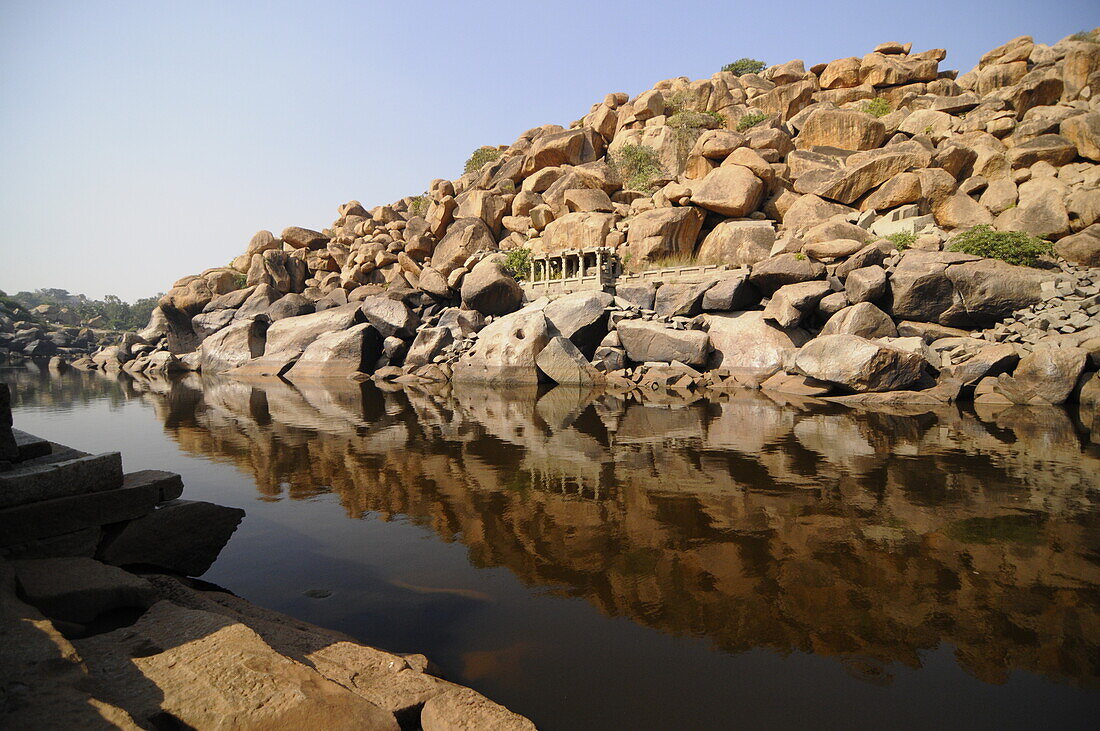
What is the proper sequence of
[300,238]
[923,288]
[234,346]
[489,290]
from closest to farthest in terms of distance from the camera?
1. [923,288]
2. [489,290]
3. [234,346]
4. [300,238]

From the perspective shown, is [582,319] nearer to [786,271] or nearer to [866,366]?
[786,271]

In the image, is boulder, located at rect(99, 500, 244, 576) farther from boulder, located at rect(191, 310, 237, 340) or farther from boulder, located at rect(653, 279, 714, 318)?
boulder, located at rect(191, 310, 237, 340)

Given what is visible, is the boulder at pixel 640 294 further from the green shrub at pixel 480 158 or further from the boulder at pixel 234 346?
the green shrub at pixel 480 158

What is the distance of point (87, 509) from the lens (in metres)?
4.46

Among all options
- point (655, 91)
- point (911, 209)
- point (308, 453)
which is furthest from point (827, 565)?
point (655, 91)

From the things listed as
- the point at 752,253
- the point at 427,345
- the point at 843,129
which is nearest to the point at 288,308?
the point at 427,345

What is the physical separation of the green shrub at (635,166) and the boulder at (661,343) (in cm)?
1773

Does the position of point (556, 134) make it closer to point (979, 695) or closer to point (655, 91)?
point (655, 91)

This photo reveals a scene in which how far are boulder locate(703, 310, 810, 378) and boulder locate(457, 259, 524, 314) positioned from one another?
11.0 m

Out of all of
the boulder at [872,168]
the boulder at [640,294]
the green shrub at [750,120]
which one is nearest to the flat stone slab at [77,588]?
the boulder at [640,294]

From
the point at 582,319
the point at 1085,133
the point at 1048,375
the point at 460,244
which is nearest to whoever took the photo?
the point at 1048,375

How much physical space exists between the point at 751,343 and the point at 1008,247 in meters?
9.62

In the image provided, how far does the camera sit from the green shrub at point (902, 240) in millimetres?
22625

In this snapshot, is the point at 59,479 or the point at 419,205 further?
the point at 419,205
